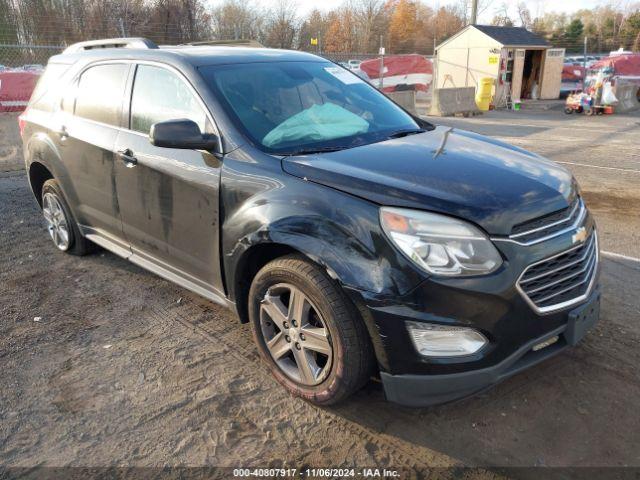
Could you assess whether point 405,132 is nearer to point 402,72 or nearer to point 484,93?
point 484,93

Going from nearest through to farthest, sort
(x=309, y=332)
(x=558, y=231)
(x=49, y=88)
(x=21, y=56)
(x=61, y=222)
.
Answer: (x=558, y=231) → (x=309, y=332) → (x=49, y=88) → (x=61, y=222) → (x=21, y=56)

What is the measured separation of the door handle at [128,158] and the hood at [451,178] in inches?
54.9

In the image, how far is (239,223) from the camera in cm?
295

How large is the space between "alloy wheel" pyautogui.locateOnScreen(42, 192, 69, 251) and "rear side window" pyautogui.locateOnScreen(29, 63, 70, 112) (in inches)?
33.4

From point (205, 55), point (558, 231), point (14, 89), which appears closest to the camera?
point (558, 231)

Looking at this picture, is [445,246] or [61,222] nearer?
[445,246]

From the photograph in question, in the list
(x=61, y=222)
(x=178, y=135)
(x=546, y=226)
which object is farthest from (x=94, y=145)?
(x=546, y=226)

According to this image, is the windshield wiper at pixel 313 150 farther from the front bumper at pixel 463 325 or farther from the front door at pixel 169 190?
the front bumper at pixel 463 325

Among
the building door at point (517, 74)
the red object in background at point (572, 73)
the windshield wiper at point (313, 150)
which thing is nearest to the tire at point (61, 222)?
the windshield wiper at point (313, 150)

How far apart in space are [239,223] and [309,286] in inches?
24.8

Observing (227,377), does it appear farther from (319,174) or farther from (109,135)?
(109,135)

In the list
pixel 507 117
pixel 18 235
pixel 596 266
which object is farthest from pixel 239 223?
pixel 507 117

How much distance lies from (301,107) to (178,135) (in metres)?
0.88

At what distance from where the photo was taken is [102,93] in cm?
414
